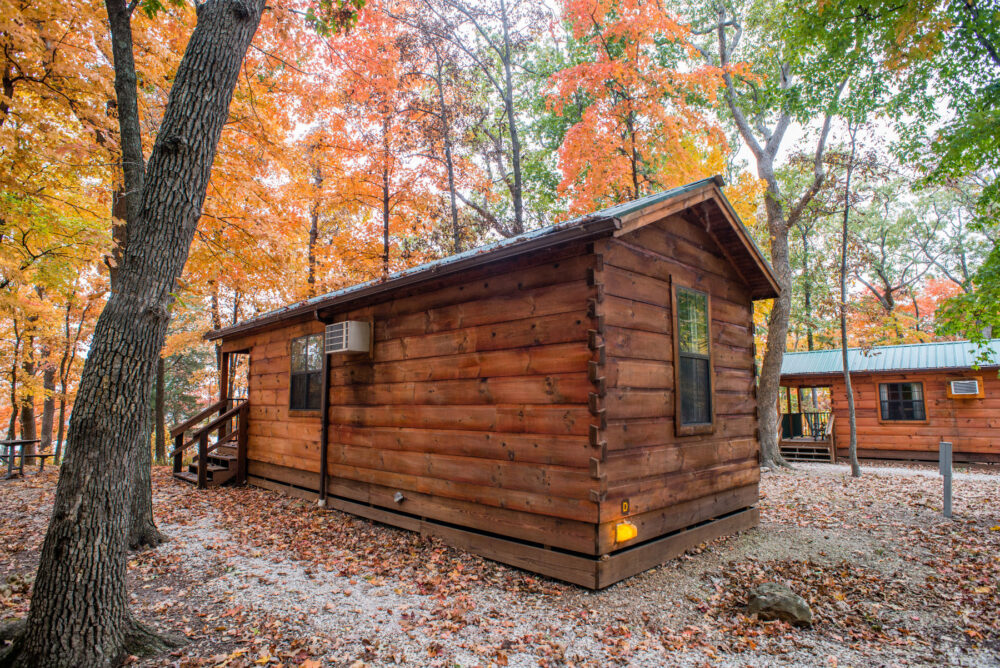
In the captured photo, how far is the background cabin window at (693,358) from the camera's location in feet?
19.3

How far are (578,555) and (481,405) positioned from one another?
180cm

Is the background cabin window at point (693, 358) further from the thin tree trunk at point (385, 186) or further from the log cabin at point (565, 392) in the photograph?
the thin tree trunk at point (385, 186)

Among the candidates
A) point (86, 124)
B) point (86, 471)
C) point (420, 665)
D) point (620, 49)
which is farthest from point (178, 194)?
point (620, 49)

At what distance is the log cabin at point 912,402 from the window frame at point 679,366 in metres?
9.72

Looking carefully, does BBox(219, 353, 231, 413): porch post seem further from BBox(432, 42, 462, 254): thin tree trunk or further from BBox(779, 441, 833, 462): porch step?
BBox(779, 441, 833, 462): porch step

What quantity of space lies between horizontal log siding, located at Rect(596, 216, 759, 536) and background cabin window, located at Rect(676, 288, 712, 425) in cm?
16

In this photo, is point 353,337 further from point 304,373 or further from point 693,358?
point 693,358

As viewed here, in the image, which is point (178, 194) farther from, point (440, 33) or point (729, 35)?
point (729, 35)

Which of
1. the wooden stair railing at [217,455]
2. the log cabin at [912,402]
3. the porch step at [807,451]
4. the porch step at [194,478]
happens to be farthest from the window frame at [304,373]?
the porch step at [807,451]

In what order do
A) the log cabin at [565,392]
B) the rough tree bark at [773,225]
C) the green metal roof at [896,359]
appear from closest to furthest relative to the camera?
1. the log cabin at [565,392]
2. the rough tree bark at [773,225]
3. the green metal roof at [896,359]

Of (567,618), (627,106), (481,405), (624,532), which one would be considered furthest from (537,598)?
(627,106)

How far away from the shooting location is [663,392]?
5.49m

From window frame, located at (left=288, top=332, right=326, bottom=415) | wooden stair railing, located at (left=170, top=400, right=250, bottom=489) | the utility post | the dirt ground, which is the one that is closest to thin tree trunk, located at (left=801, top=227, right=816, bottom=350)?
the utility post

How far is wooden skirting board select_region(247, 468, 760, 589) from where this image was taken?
4.66m
